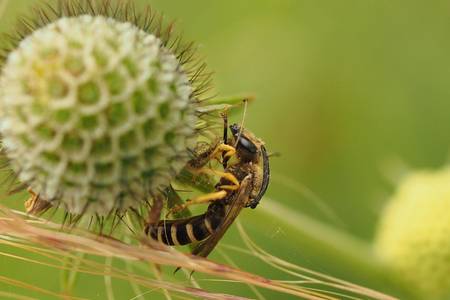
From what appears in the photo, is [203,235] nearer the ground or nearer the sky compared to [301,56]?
nearer the ground


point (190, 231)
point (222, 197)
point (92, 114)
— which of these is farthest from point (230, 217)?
point (92, 114)

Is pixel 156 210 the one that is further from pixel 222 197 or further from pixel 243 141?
pixel 243 141

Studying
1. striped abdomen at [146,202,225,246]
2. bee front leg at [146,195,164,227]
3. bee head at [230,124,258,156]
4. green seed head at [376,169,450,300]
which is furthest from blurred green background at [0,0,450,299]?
bee front leg at [146,195,164,227]

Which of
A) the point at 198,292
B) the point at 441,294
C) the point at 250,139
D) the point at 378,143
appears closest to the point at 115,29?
the point at 250,139

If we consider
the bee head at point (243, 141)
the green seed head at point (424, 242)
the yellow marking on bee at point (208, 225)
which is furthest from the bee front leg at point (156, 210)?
the green seed head at point (424, 242)

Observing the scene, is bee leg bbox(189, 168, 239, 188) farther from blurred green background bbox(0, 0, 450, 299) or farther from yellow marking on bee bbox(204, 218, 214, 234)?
blurred green background bbox(0, 0, 450, 299)

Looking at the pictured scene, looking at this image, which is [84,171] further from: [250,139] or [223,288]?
[223,288]
